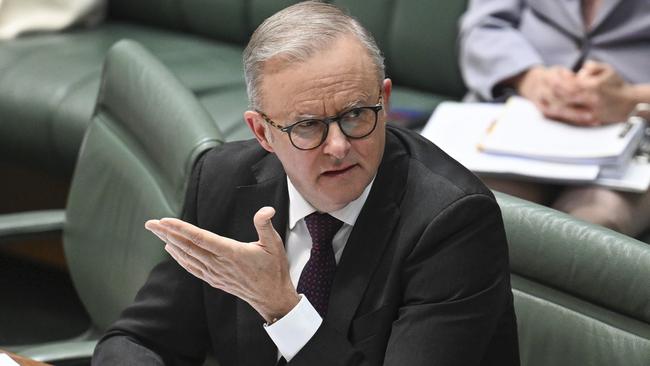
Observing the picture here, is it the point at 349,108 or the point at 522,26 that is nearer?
the point at 349,108

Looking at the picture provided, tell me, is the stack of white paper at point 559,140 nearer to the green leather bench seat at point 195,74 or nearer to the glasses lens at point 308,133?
the green leather bench seat at point 195,74

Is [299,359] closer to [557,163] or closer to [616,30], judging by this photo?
[557,163]

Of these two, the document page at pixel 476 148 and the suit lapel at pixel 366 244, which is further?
the document page at pixel 476 148

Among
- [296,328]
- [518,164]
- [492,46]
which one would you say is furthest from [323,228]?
[492,46]

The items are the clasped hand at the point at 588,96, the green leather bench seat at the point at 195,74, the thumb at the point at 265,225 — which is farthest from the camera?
the green leather bench seat at the point at 195,74

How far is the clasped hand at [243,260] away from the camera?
4.17ft

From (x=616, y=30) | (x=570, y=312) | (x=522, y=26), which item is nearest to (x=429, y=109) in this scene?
(x=522, y=26)

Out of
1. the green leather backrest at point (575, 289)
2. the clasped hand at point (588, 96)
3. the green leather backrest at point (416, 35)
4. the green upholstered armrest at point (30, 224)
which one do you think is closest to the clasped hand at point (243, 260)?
the green leather backrest at point (575, 289)

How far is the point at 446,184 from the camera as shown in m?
1.34

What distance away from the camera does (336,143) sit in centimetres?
129

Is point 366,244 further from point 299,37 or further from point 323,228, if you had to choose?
point 299,37

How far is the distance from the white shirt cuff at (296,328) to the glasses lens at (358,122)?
0.21 metres

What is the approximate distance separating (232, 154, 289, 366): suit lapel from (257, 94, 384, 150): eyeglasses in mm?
168

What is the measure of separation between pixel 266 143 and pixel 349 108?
0.58 ft
